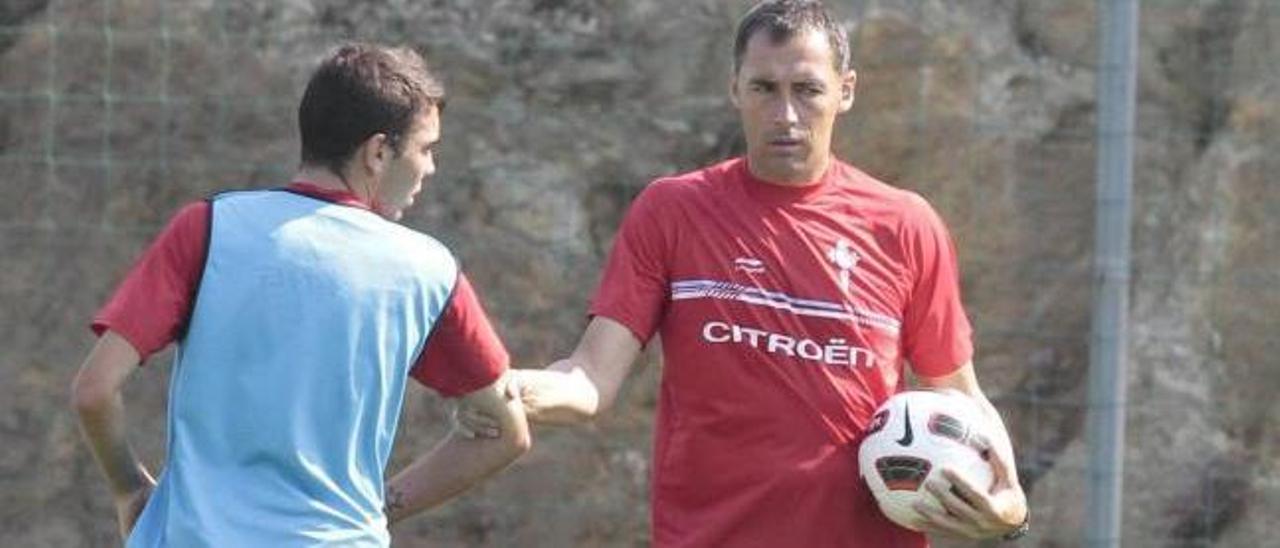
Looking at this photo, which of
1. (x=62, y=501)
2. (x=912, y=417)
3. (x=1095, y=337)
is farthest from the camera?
(x=62, y=501)

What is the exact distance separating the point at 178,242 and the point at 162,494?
41 centimetres

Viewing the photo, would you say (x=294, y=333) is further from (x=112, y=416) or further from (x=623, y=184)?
(x=623, y=184)

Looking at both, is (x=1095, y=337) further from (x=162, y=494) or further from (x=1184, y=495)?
(x=162, y=494)

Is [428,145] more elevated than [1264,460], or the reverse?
[428,145]

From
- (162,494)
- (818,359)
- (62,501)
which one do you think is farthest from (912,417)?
(62,501)

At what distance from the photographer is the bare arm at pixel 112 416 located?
14.1 feet

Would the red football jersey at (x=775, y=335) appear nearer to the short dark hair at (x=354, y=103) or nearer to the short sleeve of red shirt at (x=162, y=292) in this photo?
the short dark hair at (x=354, y=103)

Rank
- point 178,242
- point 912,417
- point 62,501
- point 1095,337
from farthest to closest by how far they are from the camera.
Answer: point 62,501, point 1095,337, point 912,417, point 178,242

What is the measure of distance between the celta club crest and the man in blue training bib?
87 cm

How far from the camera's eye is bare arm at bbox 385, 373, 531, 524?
4.66m

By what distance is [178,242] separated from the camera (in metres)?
4.30

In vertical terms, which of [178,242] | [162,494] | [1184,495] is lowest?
[1184,495]

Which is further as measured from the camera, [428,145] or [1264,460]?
[1264,460]

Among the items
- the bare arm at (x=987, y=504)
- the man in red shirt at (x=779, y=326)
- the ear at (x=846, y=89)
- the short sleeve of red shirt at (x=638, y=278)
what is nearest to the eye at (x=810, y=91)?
the man in red shirt at (x=779, y=326)
